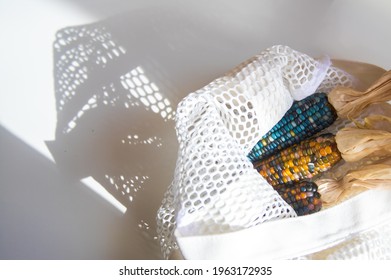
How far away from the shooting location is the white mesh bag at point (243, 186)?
48 cm

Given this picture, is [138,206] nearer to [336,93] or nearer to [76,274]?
[76,274]

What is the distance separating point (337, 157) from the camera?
0.55m

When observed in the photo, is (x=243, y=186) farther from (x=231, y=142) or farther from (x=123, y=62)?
(x=123, y=62)

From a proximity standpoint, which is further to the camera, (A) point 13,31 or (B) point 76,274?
(A) point 13,31

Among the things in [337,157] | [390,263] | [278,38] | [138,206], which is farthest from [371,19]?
[138,206]

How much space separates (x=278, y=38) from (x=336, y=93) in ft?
0.62

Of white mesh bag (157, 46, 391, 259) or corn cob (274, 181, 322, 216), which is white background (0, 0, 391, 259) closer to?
white mesh bag (157, 46, 391, 259)

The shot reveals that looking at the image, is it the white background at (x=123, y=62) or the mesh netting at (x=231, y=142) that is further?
the white background at (x=123, y=62)

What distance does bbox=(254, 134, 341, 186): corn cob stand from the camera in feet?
1.80

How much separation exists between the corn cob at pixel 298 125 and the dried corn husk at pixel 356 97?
13 mm

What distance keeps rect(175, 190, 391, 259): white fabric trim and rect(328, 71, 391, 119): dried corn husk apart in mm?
117

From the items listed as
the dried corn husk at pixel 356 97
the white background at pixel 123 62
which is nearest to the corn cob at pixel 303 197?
the dried corn husk at pixel 356 97

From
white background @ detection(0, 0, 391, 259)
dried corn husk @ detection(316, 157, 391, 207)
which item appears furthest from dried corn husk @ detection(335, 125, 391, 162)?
white background @ detection(0, 0, 391, 259)

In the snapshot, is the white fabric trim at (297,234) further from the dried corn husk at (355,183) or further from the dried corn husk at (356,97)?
the dried corn husk at (356,97)
